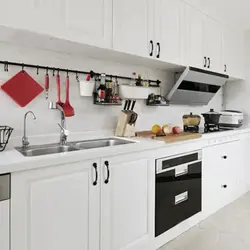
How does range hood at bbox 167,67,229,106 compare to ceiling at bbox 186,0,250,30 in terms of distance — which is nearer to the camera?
ceiling at bbox 186,0,250,30

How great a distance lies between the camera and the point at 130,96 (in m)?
2.37

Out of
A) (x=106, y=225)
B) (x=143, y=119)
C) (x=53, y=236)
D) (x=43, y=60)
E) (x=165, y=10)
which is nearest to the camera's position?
(x=53, y=236)

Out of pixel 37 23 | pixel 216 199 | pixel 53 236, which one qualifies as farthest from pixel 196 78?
pixel 53 236

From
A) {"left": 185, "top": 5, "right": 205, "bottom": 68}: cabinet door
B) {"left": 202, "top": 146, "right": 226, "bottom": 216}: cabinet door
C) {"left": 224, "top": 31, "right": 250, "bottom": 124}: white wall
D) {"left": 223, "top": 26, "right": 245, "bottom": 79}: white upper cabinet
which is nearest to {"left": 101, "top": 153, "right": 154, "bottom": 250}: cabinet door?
{"left": 202, "top": 146, "right": 226, "bottom": 216}: cabinet door

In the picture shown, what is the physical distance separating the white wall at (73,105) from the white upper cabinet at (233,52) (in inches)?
39.3

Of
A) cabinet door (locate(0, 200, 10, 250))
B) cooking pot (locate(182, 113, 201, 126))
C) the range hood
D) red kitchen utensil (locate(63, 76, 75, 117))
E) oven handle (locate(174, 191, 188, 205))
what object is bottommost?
oven handle (locate(174, 191, 188, 205))

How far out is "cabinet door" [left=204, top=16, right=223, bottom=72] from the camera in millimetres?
2896

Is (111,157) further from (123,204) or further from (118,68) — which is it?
(118,68)

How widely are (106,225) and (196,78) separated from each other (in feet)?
6.26

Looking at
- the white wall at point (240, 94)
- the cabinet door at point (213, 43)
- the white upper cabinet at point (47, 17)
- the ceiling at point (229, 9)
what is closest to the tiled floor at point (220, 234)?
the white wall at point (240, 94)

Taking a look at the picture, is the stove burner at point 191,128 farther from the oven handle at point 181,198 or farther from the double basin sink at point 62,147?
the double basin sink at point 62,147

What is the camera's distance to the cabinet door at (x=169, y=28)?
7.47 ft

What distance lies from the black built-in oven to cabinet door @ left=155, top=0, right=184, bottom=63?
0.97 metres

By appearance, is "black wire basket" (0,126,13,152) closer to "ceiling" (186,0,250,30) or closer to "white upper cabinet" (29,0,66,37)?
"white upper cabinet" (29,0,66,37)
